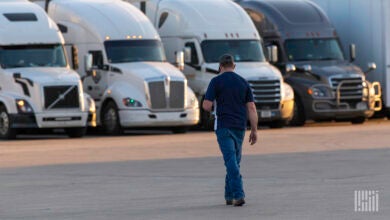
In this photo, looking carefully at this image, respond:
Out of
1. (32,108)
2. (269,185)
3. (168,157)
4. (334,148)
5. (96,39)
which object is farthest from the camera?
(96,39)

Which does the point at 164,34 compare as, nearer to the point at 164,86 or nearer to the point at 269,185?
the point at 164,86

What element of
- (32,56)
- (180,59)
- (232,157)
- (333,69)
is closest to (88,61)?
(32,56)

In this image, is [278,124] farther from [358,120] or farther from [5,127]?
[5,127]

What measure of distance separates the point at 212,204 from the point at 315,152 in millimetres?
8821

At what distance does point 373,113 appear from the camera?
35.4 meters

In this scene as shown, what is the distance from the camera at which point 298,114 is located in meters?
33.8

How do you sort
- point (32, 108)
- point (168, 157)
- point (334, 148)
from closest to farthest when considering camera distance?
point (168, 157), point (334, 148), point (32, 108)

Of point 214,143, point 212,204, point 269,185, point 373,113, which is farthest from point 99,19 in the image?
point 212,204

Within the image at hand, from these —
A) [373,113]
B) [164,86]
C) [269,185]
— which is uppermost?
[269,185]

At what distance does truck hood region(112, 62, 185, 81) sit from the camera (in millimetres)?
30109

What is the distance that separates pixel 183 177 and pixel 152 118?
1196cm

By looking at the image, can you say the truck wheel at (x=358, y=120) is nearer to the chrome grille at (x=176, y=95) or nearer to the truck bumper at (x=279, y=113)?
the truck bumper at (x=279, y=113)

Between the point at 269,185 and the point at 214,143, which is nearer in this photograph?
the point at 269,185

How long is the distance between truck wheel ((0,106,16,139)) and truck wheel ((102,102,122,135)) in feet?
8.48
